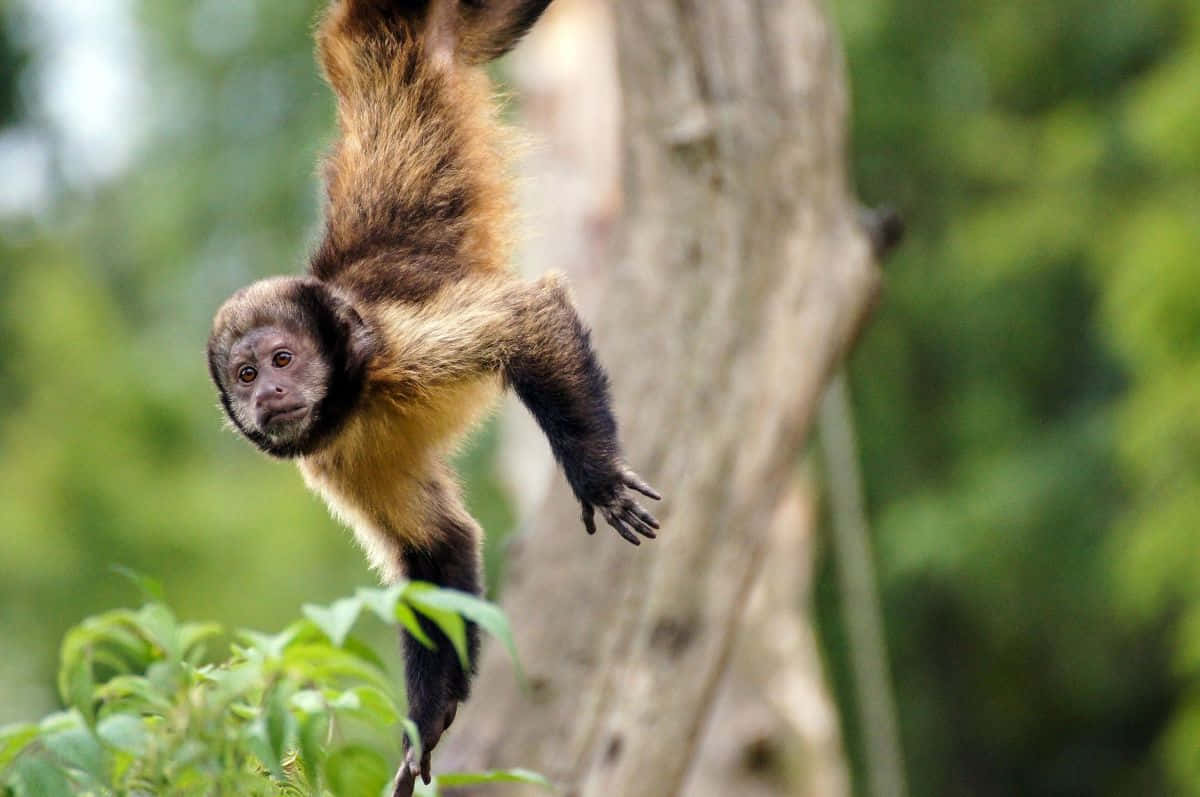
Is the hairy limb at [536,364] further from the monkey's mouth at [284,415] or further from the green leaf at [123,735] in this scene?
the green leaf at [123,735]

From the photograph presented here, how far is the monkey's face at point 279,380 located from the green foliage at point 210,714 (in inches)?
73.5

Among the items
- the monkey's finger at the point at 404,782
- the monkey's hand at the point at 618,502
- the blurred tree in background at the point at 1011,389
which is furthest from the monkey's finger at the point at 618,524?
the blurred tree in background at the point at 1011,389

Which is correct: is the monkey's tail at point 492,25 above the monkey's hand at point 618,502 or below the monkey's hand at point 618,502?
above

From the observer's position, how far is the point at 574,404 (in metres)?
4.24

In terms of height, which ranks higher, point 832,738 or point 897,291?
point 897,291

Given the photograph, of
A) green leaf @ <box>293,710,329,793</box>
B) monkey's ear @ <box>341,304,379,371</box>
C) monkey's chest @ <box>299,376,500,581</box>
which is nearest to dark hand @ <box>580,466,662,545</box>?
monkey's chest @ <box>299,376,500,581</box>

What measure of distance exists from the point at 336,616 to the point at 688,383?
3535 millimetres

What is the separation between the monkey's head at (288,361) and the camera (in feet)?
14.3

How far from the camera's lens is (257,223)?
18141 mm

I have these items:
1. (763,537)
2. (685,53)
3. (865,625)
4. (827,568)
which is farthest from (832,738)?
(827,568)

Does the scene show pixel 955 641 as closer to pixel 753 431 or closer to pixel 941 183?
Result: pixel 941 183

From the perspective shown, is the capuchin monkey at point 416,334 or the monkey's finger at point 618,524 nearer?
the monkey's finger at point 618,524

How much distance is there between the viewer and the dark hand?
13.2ft

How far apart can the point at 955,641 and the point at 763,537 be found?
1149 cm
